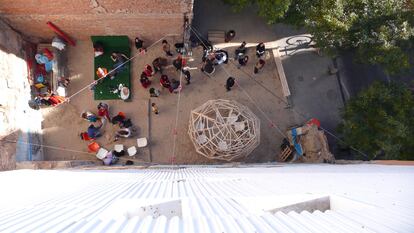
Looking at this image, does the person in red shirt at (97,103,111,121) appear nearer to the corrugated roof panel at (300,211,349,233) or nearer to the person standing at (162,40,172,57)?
the person standing at (162,40,172,57)

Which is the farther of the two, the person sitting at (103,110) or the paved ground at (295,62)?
the paved ground at (295,62)

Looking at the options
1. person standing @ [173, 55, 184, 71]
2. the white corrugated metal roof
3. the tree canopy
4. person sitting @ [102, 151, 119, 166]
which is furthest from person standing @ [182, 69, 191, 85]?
the white corrugated metal roof

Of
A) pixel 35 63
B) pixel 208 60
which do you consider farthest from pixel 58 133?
pixel 208 60

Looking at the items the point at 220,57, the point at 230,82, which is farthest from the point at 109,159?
the point at 220,57

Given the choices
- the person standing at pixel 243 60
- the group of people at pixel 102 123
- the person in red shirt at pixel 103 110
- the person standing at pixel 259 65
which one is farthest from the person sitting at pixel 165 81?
the person standing at pixel 259 65

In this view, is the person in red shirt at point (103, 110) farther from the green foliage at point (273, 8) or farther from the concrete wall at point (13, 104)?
the green foliage at point (273, 8)

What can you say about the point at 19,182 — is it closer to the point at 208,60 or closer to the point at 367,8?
the point at 208,60

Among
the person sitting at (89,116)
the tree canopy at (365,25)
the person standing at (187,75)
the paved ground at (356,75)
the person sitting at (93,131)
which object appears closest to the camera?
the tree canopy at (365,25)
